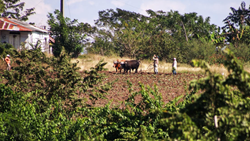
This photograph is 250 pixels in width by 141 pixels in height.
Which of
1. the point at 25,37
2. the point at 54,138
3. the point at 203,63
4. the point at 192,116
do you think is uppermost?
the point at 25,37

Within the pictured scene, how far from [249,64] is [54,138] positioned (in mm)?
26003

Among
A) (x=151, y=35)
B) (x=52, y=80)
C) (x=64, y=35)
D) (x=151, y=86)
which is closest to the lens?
(x=52, y=80)

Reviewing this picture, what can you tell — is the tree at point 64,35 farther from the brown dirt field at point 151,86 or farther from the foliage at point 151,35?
the brown dirt field at point 151,86

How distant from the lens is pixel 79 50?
34.0 metres

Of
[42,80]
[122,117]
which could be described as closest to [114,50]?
[42,80]

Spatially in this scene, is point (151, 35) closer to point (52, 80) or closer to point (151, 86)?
point (151, 86)

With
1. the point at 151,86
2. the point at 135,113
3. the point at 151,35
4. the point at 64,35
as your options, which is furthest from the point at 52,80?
the point at 151,35

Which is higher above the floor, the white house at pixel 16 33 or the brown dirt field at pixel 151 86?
the white house at pixel 16 33

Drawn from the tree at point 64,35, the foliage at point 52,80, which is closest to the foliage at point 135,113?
the foliage at point 52,80

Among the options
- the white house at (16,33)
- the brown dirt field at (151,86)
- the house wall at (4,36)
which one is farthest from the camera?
the house wall at (4,36)

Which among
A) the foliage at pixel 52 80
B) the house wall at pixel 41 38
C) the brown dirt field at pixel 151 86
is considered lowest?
the brown dirt field at pixel 151 86

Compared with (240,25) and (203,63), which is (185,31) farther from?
(203,63)

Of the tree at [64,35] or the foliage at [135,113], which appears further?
the tree at [64,35]

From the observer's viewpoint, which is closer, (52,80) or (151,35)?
(52,80)
